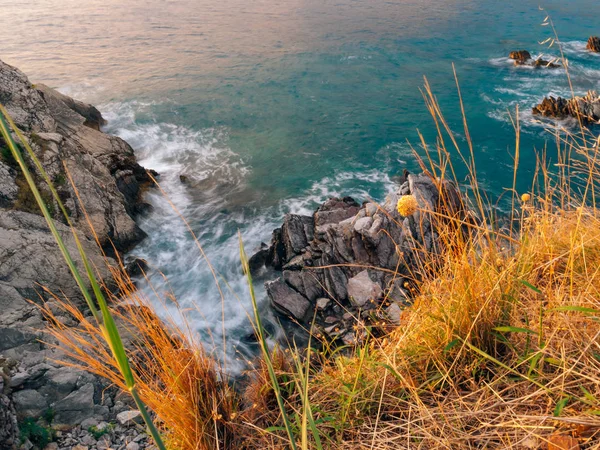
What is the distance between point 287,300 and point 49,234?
4.19m

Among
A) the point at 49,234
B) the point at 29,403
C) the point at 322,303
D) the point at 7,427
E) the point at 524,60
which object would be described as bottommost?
the point at 322,303

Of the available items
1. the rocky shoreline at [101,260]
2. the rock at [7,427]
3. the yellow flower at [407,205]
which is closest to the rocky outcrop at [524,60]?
the rocky shoreline at [101,260]

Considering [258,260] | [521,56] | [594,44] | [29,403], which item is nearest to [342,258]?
[258,260]

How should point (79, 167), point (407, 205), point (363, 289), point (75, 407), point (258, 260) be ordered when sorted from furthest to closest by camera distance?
1. point (258, 260)
2. point (79, 167)
3. point (363, 289)
4. point (75, 407)
5. point (407, 205)

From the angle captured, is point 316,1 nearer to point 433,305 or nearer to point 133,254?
point 133,254

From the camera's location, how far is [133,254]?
891cm

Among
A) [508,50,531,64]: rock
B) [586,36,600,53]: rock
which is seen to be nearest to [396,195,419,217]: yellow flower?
[508,50,531,64]: rock

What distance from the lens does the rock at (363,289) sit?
7400mm

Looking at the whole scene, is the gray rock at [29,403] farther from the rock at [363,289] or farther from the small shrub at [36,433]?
the rock at [363,289]

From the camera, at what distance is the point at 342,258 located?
8.14 meters

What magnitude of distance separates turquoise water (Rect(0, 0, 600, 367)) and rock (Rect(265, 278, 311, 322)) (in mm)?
810

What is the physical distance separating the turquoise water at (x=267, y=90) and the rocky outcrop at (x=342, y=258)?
1061 millimetres

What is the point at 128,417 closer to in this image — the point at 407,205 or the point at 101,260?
the point at 407,205

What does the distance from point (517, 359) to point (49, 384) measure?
4.09 meters
